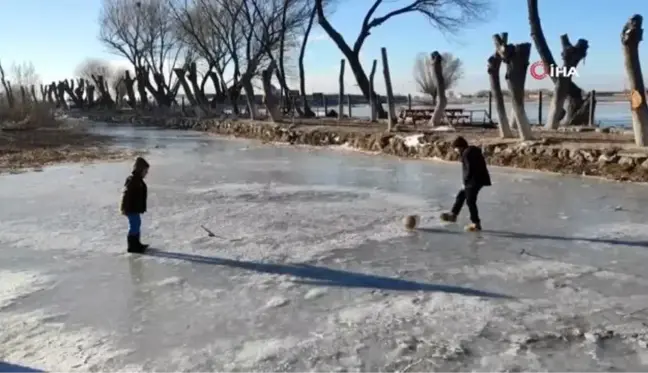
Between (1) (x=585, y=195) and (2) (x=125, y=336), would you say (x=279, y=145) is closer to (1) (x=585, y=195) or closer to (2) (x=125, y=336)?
(1) (x=585, y=195)

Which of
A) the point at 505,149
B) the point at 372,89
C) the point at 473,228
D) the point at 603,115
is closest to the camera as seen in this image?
the point at 473,228

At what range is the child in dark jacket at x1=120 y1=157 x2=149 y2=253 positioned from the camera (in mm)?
8258

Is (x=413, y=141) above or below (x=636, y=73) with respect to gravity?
below

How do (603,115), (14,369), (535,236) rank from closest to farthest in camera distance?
(14,369) → (535,236) → (603,115)

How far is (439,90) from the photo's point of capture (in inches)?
957

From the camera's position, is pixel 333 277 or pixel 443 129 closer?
pixel 333 277

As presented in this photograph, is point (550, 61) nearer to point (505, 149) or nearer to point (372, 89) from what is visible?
point (505, 149)

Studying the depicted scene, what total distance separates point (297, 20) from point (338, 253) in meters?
36.8

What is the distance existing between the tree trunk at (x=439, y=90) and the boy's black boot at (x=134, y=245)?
17.8 meters

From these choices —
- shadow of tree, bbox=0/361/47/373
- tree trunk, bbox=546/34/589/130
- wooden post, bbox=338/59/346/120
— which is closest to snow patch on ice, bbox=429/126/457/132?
tree trunk, bbox=546/34/589/130

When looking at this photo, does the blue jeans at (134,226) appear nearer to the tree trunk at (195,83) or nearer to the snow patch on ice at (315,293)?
the snow patch on ice at (315,293)

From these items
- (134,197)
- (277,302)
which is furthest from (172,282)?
(134,197)

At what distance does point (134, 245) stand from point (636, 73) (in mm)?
12919

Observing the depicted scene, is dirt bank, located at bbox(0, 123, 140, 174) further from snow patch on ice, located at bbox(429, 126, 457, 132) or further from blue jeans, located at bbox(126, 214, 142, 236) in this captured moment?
blue jeans, located at bbox(126, 214, 142, 236)
